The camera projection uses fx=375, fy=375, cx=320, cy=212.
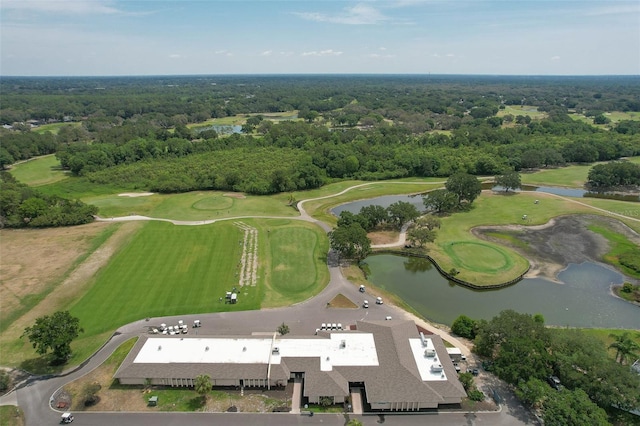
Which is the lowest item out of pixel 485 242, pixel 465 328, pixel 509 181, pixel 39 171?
pixel 465 328

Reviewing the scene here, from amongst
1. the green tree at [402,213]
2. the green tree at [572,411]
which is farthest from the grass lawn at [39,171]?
the green tree at [572,411]

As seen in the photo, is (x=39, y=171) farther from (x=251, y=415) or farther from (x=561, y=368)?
(x=561, y=368)

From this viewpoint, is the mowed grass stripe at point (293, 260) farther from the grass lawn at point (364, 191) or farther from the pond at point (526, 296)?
the grass lawn at point (364, 191)

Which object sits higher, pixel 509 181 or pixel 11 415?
pixel 509 181

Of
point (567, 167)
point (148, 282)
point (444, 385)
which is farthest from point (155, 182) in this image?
point (567, 167)

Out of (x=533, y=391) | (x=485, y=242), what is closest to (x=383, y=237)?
(x=485, y=242)

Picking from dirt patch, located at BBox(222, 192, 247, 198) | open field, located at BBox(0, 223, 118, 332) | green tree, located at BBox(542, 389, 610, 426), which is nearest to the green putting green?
green tree, located at BBox(542, 389, 610, 426)

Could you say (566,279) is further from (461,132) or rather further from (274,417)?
(461,132)
